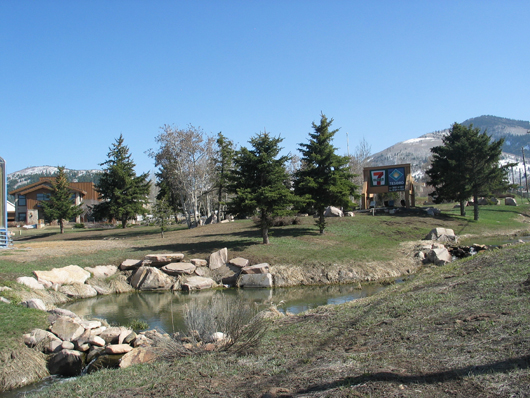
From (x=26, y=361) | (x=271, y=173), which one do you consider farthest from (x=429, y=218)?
(x=26, y=361)

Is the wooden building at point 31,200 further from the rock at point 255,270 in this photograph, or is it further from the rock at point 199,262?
the rock at point 255,270

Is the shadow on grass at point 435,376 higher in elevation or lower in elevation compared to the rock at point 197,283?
higher

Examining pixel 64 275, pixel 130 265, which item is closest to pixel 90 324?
pixel 64 275

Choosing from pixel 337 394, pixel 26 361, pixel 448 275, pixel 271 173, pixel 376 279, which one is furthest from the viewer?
pixel 271 173

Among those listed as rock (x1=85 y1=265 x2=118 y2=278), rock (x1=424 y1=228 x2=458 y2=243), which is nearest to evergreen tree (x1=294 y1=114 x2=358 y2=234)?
rock (x1=424 y1=228 x2=458 y2=243)

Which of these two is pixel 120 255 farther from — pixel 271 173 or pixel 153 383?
pixel 153 383

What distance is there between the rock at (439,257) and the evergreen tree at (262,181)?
8.43 m

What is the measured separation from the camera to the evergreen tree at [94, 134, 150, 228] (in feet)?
159

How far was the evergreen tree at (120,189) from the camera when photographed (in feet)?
159

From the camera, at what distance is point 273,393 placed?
5.11 m

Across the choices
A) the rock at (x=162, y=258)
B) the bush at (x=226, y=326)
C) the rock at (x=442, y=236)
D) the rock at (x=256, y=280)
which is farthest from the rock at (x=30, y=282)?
the rock at (x=442, y=236)

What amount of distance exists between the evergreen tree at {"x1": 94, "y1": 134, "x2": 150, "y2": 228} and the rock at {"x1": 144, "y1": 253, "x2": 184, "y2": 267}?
28.7 meters

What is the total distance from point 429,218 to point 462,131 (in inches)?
434

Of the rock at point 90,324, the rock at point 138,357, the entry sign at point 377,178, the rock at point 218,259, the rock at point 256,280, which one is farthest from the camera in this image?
the entry sign at point 377,178
